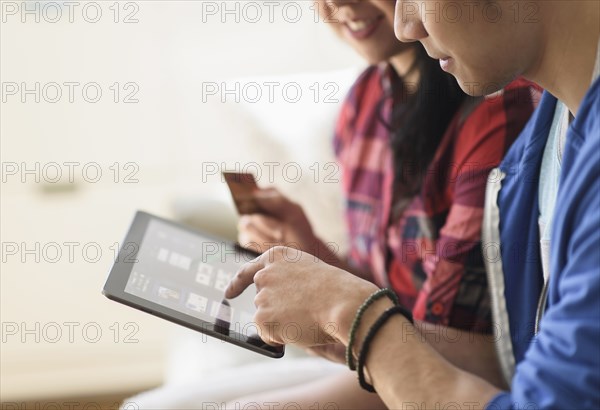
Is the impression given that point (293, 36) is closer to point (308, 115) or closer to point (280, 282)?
point (308, 115)

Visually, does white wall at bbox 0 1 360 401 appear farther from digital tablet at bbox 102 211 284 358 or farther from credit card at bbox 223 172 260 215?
digital tablet at bbox 102 211 284 358

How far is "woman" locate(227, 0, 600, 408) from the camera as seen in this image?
639 millimetres

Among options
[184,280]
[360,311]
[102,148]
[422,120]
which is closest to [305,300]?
[360,311]

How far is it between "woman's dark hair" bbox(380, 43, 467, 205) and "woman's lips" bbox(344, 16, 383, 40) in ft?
0.25

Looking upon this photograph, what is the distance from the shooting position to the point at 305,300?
2.68 feet

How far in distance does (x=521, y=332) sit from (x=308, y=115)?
0.85 meters

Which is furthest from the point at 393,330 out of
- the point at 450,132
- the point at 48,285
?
the point at 48,285

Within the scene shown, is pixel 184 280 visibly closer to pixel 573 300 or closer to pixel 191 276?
pixel 191 276

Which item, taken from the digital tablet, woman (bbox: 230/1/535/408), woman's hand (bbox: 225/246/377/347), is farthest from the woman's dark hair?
woman's hand (bbox: 225/246/377/347)

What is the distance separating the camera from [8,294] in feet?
7.13

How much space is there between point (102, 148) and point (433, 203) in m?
1.22

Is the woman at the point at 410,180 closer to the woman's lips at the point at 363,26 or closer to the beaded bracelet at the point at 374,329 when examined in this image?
the woman's lips at the point at 363,26

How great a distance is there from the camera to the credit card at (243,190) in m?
1.19

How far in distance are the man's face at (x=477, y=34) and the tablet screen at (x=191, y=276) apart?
401 millimetres
